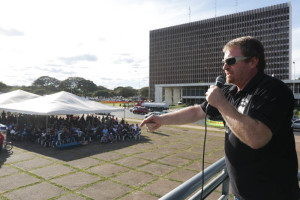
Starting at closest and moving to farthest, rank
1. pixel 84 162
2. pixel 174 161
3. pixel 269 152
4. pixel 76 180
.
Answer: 1. pixel 269 152
2. pixel 76 180
3. pixel 84 162
4. pixel 174 161

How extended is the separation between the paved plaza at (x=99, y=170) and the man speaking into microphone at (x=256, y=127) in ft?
19.0

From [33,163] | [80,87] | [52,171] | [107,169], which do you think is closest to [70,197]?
[107,169]

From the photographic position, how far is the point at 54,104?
14898 mm

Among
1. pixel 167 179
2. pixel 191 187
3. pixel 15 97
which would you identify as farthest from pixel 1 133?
pixel 191 187

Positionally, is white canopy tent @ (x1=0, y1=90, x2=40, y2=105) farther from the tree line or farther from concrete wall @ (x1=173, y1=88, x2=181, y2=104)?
the tree line

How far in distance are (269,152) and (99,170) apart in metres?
8.58

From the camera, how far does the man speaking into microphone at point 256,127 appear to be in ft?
4.15

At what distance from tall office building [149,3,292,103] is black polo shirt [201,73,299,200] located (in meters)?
64.2

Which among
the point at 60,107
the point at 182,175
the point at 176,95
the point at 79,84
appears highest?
Result: the point at 79,84

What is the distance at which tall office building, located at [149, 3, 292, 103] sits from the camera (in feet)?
280

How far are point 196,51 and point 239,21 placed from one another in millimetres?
24855

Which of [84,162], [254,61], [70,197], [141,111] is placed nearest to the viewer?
[254,61]

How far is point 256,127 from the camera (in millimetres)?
1234

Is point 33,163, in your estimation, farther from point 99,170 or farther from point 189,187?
point 189,187
